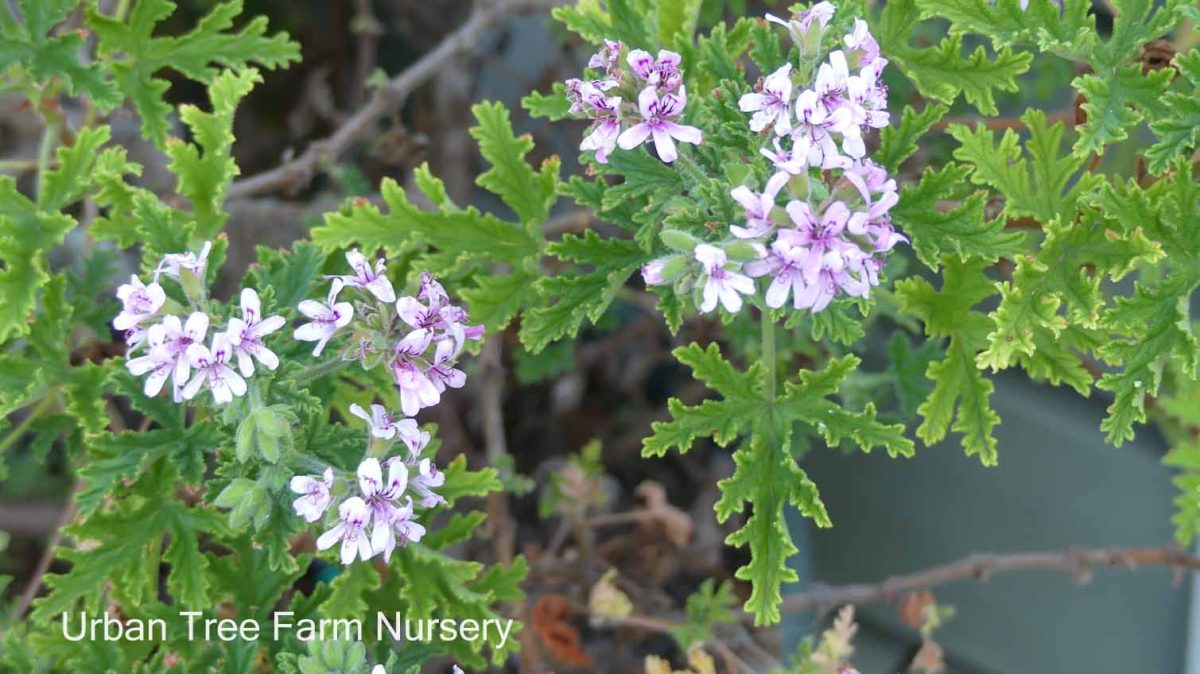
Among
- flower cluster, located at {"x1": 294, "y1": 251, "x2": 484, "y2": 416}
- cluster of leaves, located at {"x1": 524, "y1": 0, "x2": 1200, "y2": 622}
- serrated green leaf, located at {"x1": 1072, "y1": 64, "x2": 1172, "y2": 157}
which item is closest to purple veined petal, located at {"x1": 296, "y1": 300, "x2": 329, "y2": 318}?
flower cluster, located at {"x1": 294, "y1": 251, "x2": 484, "y2": 416}

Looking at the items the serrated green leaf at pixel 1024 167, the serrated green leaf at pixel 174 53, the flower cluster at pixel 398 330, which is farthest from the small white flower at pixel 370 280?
the serrated green leaf at pixel 1024 167

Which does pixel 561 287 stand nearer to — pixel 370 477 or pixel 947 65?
pixel 370 477

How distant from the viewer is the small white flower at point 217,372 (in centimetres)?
101

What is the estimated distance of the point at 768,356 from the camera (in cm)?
119

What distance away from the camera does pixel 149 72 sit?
142cm

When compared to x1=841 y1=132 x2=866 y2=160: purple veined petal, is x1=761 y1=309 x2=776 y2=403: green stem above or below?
below

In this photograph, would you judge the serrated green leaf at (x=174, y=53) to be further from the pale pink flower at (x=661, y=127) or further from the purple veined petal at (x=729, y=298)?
the purple veined petal at (x=729, y=298)

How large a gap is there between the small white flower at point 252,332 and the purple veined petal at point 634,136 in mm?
333

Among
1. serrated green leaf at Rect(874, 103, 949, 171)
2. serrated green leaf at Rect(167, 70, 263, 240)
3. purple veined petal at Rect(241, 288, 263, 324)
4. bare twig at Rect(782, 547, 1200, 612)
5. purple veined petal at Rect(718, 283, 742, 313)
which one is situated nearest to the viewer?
purple veined petal at Rect(718, 283, 742, 313)

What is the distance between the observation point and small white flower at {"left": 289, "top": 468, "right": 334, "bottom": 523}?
1.03 meters

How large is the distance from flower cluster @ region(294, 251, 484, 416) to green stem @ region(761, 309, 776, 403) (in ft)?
0.97

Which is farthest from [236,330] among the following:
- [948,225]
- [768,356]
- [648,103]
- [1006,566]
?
[1006,566]

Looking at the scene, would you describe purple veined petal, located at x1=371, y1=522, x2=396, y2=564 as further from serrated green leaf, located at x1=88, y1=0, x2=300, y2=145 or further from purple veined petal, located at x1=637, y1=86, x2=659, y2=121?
serrated green leaf, located at x1=88, y1=0, x2=300, y2=145

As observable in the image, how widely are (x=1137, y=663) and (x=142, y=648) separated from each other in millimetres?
1545
